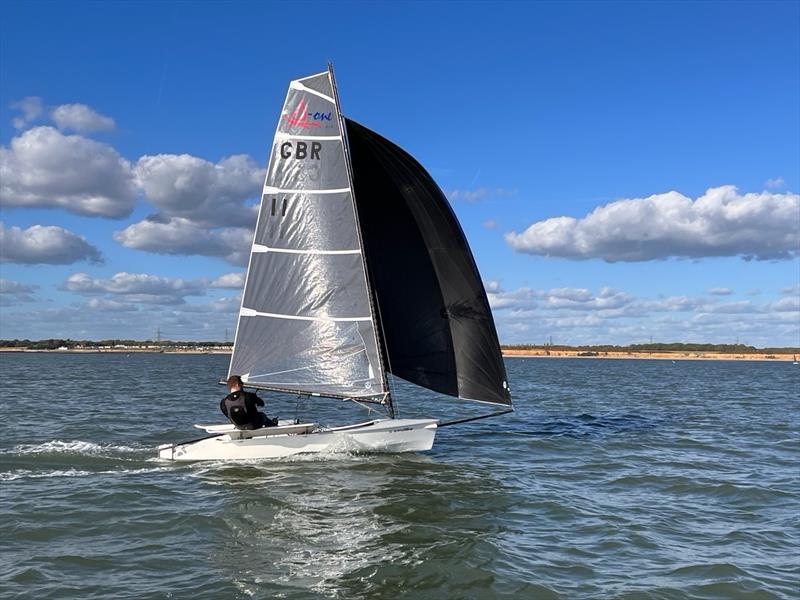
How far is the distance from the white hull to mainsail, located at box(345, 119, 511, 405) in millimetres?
1405

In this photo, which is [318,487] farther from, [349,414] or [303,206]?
[349,414]

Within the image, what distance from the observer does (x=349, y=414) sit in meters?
29.0

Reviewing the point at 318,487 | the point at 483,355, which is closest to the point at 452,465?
the point at 483,355

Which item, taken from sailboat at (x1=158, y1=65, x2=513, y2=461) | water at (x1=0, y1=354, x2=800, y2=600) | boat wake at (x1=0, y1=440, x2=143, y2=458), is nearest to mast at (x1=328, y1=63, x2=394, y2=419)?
sailboat at (x1=158, y1=65, x2=513, y2=461)

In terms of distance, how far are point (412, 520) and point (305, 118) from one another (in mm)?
10273

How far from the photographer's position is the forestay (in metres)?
17.2

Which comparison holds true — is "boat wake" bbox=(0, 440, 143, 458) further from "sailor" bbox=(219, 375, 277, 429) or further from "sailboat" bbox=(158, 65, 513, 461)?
"sailor" bbox=(219, 375, 277, 429)

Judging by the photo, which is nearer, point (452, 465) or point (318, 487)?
point (318, 487)

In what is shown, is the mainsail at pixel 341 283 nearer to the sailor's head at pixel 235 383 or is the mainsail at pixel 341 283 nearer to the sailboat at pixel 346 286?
the sailboat at pixel 346 286

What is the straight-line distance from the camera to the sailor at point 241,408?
1596cm

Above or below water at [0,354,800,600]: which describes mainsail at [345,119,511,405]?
above

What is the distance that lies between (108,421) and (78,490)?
12.5m

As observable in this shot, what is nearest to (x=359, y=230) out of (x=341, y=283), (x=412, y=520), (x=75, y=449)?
(x=341, y=283)

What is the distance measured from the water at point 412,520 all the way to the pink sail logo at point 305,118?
27.2 feet
